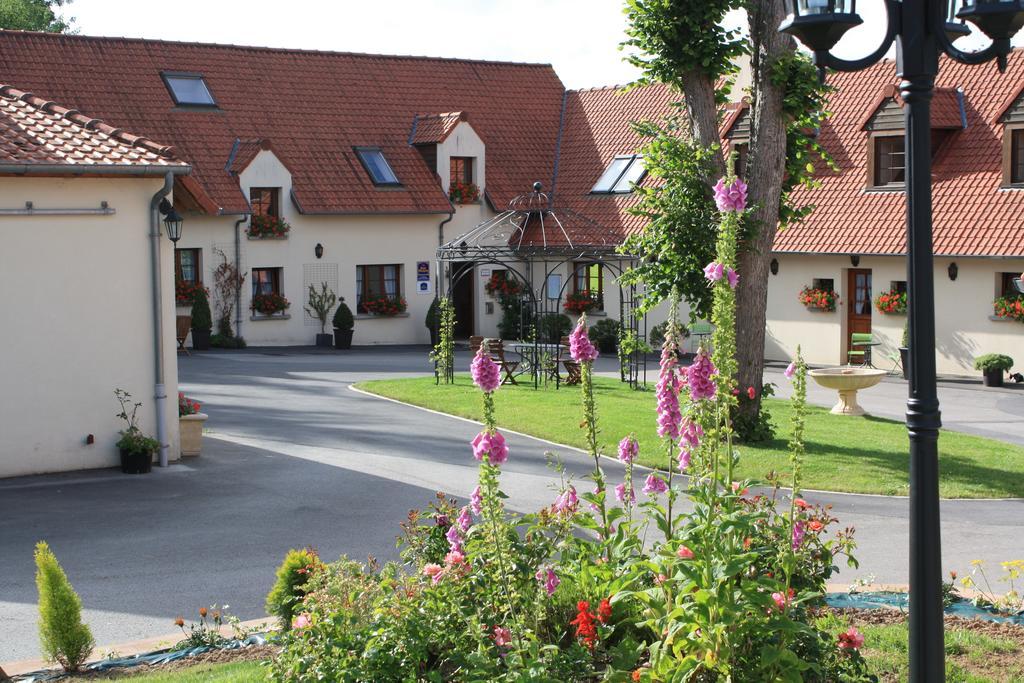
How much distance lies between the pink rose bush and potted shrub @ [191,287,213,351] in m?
27.1

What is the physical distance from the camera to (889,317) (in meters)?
30.9

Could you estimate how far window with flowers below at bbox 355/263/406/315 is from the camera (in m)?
37.0

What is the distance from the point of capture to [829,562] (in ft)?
24.1

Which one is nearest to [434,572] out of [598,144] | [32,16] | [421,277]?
[421,277]

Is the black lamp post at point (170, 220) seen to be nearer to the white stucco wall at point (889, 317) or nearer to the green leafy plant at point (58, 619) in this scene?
the green leafy plant at point (58, 619)

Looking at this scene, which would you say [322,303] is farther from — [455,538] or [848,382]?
[455,538]

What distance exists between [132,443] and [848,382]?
12651 mm

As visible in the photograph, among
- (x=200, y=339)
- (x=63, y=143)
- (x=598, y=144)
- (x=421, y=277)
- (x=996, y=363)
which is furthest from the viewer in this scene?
(x=598, y=144)

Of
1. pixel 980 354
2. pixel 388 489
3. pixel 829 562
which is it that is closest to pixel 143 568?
pixel 388 489

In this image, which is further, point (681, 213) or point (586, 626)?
point (681, 213)

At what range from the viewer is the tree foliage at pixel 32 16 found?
5459cm

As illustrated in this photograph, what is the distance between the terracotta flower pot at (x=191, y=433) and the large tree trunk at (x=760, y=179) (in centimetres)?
761

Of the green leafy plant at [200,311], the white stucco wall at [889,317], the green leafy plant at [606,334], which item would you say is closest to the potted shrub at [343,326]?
the green leafy plant at [200,311]

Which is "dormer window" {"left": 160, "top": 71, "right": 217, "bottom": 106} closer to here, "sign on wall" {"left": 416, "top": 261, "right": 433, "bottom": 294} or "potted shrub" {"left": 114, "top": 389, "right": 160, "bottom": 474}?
"sign on wall" {"left": 416, "top": 261, "right": 433, "bottom": 294}
